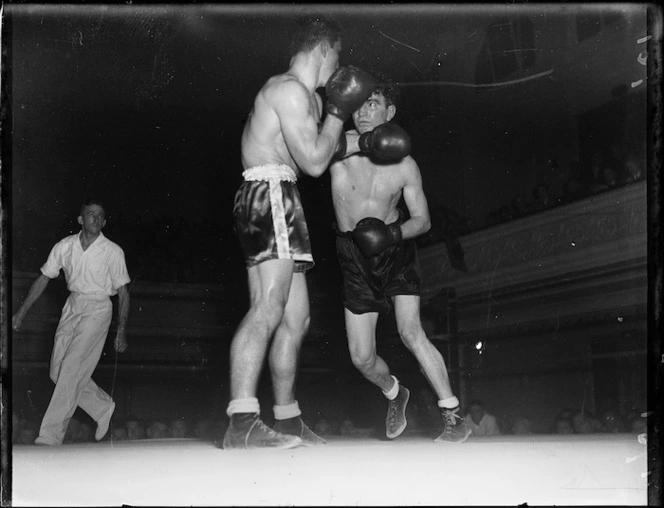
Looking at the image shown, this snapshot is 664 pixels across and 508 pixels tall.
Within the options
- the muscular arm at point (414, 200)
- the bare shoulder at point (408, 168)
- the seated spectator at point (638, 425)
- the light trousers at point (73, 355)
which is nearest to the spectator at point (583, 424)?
the seated spectator at point (638, 425)

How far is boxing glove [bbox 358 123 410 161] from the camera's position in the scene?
376 centimetres

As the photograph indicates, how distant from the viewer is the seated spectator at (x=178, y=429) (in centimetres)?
533

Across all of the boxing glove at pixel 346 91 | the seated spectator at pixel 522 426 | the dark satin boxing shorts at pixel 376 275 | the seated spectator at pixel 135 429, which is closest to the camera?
the boxing glove at pixel 346 91

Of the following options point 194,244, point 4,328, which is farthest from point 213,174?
point 4,328

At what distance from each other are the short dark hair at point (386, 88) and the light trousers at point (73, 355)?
167 cm

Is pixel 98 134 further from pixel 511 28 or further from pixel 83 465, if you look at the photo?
pixel 83 465

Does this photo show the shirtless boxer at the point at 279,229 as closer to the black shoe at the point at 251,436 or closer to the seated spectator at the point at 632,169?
the black shoe at the point at 251,436

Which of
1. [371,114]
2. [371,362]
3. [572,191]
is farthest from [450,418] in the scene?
[572,191]

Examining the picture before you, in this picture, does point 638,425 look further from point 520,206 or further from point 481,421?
point 520,206

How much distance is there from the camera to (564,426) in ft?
16.8

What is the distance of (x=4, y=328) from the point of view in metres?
3.31

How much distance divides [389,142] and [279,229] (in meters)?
0.75

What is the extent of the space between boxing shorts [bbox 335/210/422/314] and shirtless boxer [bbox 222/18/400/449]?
1.97ft

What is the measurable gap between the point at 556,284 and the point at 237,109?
7.98 feet
